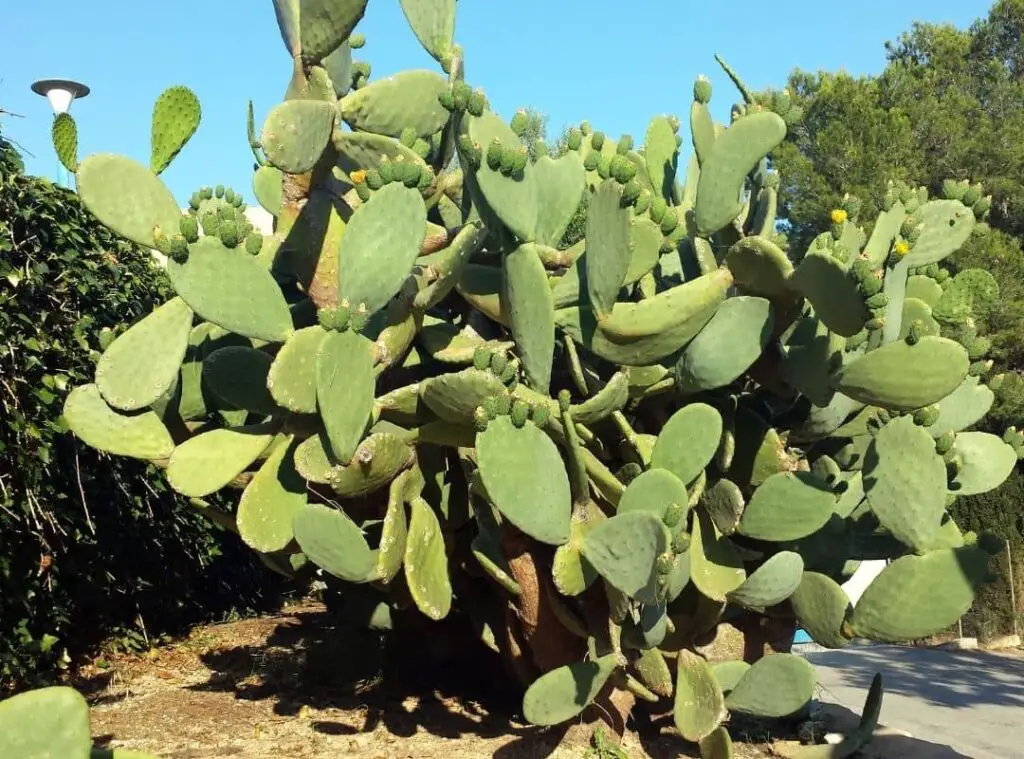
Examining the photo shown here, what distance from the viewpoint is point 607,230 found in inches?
110

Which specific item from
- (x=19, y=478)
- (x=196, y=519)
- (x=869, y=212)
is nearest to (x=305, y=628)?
(x=196, y=519)

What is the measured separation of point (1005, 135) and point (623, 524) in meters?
13.9

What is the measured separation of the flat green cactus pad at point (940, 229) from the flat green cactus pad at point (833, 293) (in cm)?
64

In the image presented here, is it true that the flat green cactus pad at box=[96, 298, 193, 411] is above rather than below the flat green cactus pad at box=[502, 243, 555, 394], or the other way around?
below

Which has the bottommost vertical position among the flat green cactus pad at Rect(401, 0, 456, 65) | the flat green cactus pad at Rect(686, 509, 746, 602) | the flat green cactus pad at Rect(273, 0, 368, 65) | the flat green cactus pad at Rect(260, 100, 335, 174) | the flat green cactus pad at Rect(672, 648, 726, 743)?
the flat green cactus pad at Rect(672, 648, 726, 743)

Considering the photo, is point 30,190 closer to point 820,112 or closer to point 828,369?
point 828,369

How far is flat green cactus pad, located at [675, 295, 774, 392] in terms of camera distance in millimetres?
2969

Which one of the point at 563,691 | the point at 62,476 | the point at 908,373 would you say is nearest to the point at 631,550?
the point at 563,691

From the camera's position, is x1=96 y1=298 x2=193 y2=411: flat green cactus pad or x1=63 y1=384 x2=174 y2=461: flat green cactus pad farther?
x1=63 y1=384 x2=174 y2=461: flat green cactus pad

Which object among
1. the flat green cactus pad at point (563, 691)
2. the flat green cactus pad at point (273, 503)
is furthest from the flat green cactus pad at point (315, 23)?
the flat green cactus pad at point (563, 691)

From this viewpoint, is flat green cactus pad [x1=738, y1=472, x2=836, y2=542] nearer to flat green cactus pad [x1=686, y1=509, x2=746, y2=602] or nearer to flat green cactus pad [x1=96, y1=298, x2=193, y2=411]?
flat green cactus pad [x1=686, y1=509, x2=746, y2=602]

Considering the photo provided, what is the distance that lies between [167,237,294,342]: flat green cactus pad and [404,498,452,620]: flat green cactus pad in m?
0.77

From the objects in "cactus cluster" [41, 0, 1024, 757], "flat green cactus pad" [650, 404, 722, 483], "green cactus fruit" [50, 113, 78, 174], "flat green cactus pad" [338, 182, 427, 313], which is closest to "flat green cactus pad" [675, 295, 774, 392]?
"cactus cluster" [41, 0, 1024, 757]

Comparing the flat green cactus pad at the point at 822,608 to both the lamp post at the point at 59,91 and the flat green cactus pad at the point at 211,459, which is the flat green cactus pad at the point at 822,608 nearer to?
the flat green cactus pad at the point at 211,459
